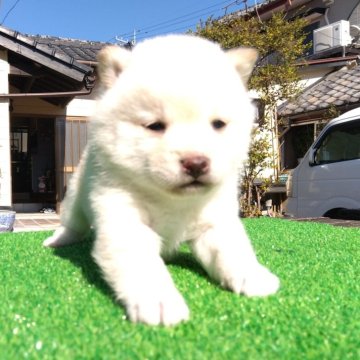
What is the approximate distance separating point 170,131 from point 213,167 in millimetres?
225

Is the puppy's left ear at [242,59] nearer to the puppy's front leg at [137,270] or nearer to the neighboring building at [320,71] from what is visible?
the puppy's front leg at [137,270]

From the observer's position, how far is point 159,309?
1.50 m

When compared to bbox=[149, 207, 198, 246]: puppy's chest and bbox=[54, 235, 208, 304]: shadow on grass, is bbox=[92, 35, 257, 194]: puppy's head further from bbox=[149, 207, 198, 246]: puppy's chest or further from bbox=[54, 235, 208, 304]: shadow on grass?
bbox=[54, 235, 208, 304]: shadow on grass

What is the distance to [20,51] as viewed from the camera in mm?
7770

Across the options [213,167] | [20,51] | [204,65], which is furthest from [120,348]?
[20,51]

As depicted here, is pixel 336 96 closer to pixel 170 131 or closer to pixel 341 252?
pixel 341 252

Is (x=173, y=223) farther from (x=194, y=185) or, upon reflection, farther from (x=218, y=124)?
(x=218, y=124)

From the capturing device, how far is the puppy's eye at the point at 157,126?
1.76m

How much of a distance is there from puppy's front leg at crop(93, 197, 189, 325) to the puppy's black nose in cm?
36

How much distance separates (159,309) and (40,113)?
31.3 ft

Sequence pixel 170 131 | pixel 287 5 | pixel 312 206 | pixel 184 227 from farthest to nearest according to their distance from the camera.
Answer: pixel 287 5 < pixel 312 206 < pixel 184 227 < pixel 170 131

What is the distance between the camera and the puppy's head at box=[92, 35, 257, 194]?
1.71 m

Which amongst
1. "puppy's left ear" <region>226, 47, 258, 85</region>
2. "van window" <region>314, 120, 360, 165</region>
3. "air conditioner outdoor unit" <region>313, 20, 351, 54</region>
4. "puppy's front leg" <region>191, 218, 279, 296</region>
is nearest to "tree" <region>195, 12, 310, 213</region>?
"van window" <region>314, 120, 360, 165</region>

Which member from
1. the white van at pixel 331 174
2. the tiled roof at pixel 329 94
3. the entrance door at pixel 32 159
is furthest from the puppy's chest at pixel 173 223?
the entrance door at pixel 32 159
